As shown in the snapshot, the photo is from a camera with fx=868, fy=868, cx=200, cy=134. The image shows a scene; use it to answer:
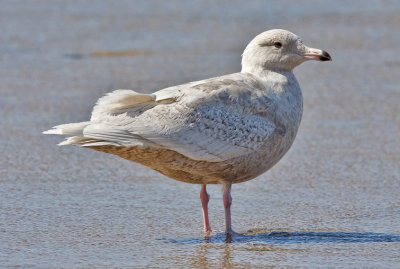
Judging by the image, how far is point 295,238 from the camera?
585 centimetres

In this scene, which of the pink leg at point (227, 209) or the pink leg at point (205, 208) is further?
the pink leg at point (205, 208)

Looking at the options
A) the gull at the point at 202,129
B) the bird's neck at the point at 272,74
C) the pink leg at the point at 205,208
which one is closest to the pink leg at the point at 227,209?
the gull at the point at 202,129

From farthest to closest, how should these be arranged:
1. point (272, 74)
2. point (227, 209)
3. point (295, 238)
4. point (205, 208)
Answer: point (272, 74) < point (205, 208) < point (227, 209) < point (295, 238)

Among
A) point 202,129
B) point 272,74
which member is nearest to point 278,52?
point 272,74

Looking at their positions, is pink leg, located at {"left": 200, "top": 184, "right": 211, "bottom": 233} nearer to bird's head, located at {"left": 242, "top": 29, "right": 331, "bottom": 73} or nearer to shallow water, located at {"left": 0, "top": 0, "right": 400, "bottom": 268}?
shallow water, located at {"left": 0, "top": 0, "right": 400, "bottom": 268}

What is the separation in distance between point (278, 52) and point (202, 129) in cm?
101

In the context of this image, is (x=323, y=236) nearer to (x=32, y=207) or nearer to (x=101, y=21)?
(x=32, y=207)

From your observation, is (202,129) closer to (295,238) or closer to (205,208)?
(205,208)

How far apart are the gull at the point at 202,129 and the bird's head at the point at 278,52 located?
0.76 feet

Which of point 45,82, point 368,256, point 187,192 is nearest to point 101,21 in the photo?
point 45,82

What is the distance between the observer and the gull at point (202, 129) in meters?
5.77

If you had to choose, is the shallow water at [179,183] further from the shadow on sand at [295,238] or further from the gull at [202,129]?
the gull at [202,129]

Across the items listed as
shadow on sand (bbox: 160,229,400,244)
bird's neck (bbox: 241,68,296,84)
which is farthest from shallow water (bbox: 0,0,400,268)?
bird's neck (bbox: 241,68,296,84)

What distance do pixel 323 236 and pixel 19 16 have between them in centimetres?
870
